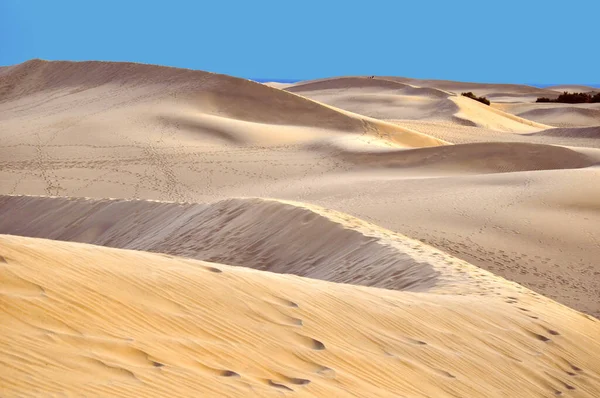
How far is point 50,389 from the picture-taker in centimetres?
396

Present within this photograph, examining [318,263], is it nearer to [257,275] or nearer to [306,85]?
[257,275]

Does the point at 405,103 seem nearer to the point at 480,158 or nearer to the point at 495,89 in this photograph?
the point at 480,158

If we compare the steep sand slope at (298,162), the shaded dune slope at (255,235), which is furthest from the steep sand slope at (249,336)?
the steep sand slope at (298,162)

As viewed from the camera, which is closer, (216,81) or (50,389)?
(50,389)

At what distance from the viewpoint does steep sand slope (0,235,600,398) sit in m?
4.48

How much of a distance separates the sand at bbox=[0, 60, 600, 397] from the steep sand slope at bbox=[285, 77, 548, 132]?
751 centimetres

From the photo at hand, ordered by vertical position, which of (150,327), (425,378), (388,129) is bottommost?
(425,378)

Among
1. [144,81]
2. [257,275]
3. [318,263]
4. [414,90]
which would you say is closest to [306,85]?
[414,90]

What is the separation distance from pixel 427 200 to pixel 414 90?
37.4 meters

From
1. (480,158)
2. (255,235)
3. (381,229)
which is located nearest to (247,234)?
(255,235)

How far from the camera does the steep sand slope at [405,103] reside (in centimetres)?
4034

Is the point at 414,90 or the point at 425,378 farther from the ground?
the point at 414,90

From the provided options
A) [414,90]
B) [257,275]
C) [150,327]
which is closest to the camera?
[150,327]

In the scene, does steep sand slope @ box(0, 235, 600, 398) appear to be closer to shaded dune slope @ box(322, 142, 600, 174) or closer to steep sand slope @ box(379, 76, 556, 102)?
shaded dune slope @ box(322, 142, 600, 174)
